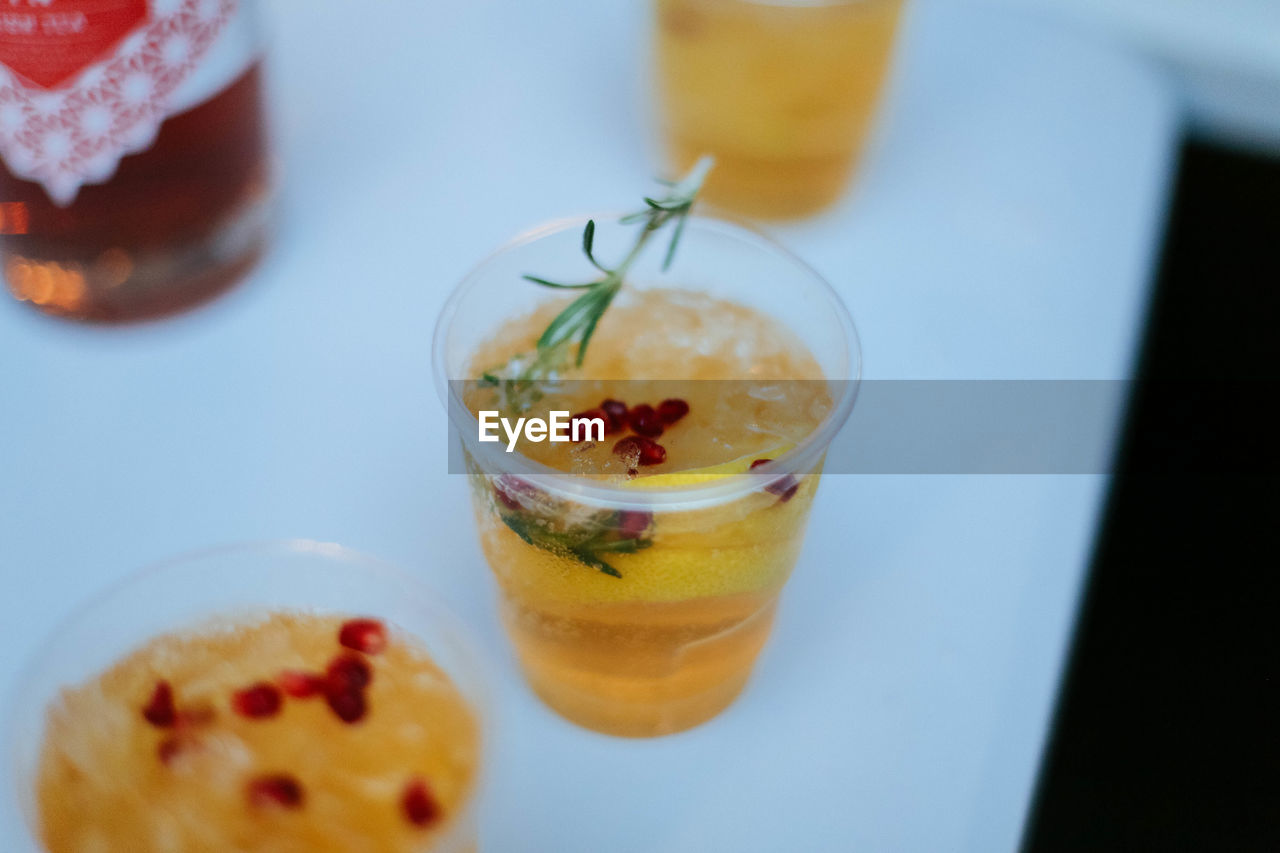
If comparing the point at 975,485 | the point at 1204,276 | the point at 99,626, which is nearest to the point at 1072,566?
the point at 975,485

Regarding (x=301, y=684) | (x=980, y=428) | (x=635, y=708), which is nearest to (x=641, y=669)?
(x=635, y=708)

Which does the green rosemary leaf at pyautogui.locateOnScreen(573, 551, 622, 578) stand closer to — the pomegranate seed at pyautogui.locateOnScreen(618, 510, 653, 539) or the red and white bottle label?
the pomegranate seed at pyautogui.locateOnScreen(618, 510, 653, 539)

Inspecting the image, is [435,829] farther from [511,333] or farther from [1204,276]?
[1204,276]

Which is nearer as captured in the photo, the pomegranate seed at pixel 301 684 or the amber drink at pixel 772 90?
the pomegranate seed at pixel 301 684

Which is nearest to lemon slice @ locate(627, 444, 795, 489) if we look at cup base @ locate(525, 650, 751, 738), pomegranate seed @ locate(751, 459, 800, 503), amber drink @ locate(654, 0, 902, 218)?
pomegranate seed @ locate(751, 459, 800, 503)

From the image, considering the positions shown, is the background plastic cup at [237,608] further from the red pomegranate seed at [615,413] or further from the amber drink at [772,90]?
the amber drink at [772,90]

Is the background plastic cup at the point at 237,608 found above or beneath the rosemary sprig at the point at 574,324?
beneath

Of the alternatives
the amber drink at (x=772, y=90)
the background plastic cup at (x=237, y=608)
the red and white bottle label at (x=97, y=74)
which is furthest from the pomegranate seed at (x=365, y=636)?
the amber drink at (x=772, y=90)
